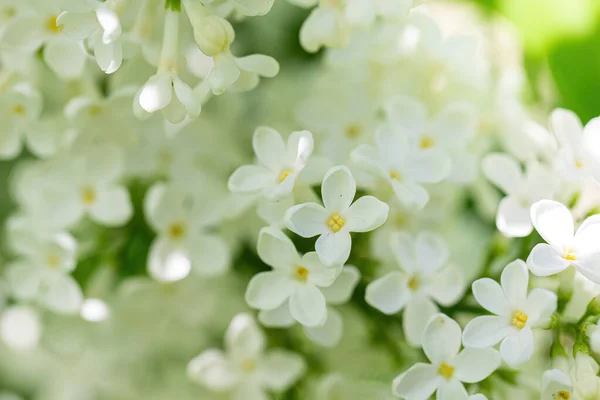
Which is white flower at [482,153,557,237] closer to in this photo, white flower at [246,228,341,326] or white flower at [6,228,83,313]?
white flower at [246,228,341,326]

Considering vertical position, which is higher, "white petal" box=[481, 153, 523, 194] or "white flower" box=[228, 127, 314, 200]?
"white flower" box=[228, 127, 314, 200]

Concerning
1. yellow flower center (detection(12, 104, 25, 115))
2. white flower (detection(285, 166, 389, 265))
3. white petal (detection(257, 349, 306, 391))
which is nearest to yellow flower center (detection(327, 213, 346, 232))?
white flower (detection(285, 166, 389, 265))

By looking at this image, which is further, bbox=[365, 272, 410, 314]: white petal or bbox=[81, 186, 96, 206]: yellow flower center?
bbox=[81, 186, 96, 206]: yellow flower center

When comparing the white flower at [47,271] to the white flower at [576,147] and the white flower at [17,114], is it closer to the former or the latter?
the white flower at [17,114]

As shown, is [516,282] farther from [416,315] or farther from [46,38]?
[46,38]

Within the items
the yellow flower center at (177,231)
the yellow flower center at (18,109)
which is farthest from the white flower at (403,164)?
the yellow flower center at (18,109)

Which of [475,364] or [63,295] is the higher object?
[475,364]

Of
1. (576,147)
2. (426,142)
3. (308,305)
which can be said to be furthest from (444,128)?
(308,305)
